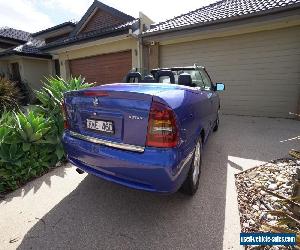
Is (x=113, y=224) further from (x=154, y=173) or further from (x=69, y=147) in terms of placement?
(x=69, y=147)

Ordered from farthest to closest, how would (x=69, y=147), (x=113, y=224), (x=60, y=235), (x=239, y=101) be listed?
(x=239, y=101)
(x=69, y=147)
(x=113, y=224)
(x=60, y=235)

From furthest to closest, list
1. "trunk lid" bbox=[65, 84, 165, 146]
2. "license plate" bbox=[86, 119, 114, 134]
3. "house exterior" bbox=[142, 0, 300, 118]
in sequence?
"house exterior" bbox=[142, 0, 300, 118] < "license plate" bbox=[86, 119, 114, 134] < "trunk lid" bbox=[65, 84, 165, 146]

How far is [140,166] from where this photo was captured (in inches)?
81.1

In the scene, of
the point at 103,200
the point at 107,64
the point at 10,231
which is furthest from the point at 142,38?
the point at 10,231

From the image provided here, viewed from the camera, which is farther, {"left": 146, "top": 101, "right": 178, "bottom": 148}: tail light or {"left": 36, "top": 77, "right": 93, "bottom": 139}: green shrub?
{"left": 36, "top": 77, "right": 93, "bottom": 139}: green shrub

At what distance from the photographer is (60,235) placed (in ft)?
7.15

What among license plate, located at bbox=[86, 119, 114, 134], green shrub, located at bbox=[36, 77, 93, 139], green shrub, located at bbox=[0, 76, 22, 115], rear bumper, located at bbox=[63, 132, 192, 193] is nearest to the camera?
rear bumper, located at bbox=[63, 132, 192, 193]

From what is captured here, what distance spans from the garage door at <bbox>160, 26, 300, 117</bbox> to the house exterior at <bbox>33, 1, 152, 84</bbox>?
205 cm

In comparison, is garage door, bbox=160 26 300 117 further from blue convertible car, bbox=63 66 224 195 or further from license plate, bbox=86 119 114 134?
license plate, bbox=86 119 114 134

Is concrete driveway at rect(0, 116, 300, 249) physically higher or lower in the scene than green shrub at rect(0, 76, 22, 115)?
lower

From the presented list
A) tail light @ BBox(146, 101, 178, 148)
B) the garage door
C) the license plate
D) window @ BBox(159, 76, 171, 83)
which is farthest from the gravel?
the garage door

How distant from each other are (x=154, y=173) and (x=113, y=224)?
0.79 m

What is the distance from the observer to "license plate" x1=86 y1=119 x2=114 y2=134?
2.30 metres

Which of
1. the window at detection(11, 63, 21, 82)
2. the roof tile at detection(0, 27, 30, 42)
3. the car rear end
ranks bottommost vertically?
the car rear end
